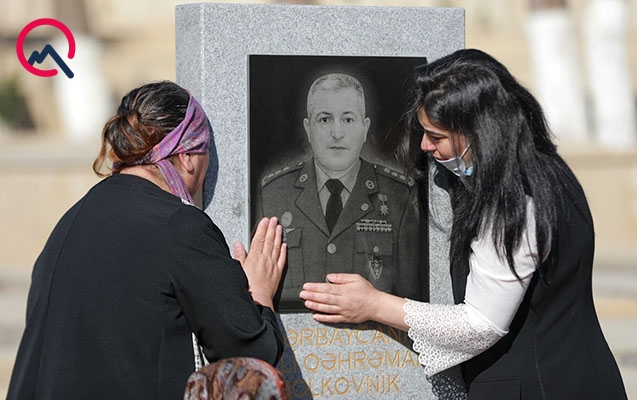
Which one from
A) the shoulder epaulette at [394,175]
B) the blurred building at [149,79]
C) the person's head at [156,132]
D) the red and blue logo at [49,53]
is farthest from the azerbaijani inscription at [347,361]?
the blurred building at [149,79]

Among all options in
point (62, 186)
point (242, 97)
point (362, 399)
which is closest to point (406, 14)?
point (242, 97)

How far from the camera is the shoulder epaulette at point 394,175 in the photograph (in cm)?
326

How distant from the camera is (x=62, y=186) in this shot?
45.8ft

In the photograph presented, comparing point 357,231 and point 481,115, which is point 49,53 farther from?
point 481,115

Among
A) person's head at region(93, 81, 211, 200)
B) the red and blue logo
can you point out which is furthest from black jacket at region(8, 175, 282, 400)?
the red and blue logo

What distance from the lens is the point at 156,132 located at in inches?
103

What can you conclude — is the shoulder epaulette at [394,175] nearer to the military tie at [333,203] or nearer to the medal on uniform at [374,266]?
the military tie at [333,203]

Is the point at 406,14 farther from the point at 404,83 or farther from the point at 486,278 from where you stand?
the point at 486,278

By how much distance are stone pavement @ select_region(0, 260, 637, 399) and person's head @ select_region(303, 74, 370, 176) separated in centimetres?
467

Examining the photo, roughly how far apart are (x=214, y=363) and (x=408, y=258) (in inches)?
44.2

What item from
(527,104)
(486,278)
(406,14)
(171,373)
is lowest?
(171,373)

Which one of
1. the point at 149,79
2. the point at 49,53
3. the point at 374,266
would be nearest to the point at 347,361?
the point at 374,266

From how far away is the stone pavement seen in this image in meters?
8.32

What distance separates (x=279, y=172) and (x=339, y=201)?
208 millimetres
